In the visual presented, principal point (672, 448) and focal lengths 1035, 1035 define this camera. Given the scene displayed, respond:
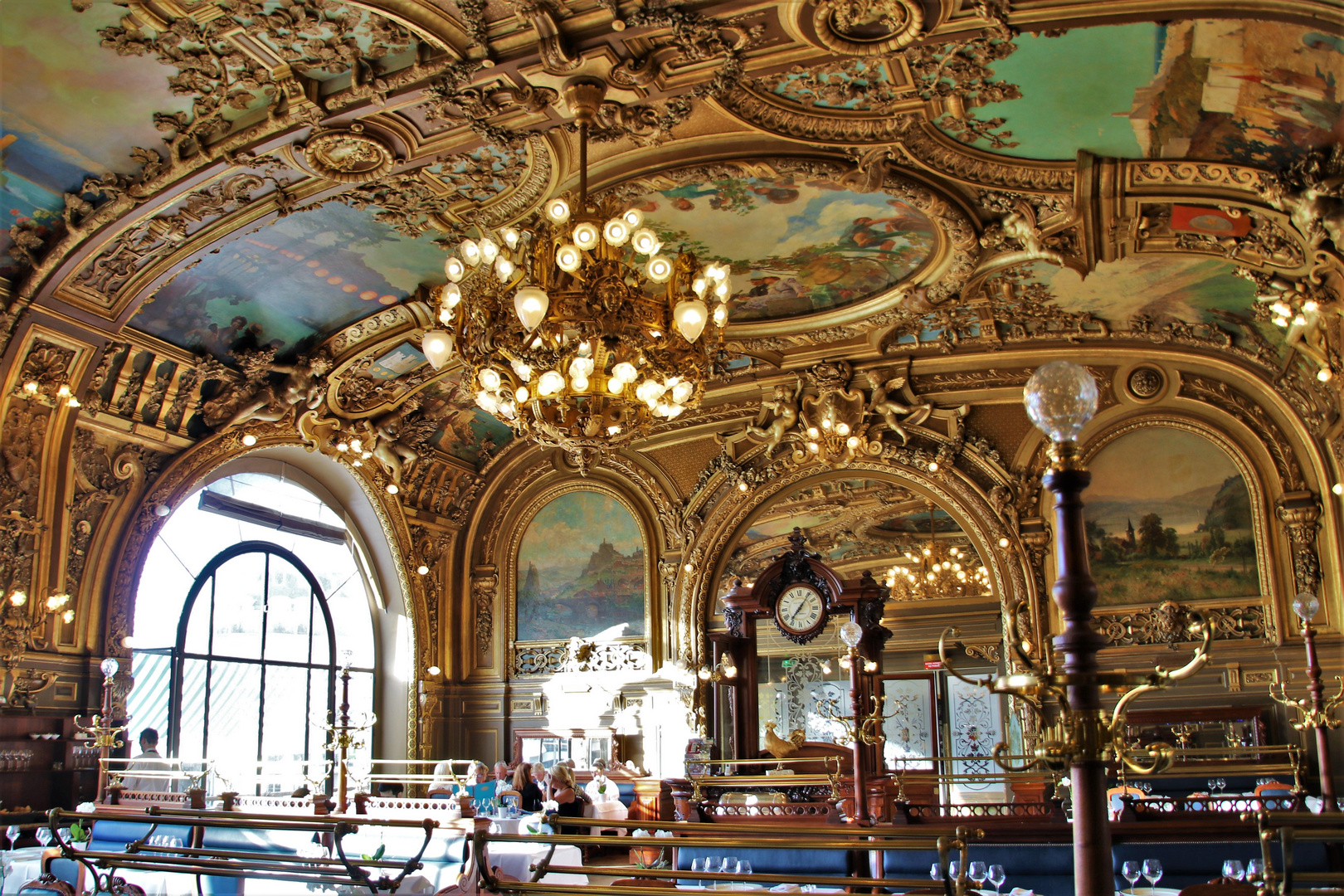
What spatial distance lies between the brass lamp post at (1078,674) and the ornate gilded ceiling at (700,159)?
5.26m

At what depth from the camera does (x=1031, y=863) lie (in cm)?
691

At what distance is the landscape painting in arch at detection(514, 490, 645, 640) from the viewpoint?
1647 centimetres

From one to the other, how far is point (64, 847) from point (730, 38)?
6468 millimetres

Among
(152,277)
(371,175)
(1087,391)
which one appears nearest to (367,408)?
(152,277)

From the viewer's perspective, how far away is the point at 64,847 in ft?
17.1

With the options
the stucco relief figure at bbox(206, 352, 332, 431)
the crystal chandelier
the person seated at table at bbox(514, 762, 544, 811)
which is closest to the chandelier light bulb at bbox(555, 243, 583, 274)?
the crystal chandelier

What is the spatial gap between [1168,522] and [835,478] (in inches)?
181

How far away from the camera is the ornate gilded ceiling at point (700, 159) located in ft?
24.6

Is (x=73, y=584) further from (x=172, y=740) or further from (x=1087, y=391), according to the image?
(x=1087, y=391)

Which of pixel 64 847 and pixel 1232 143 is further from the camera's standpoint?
pixel 1232 143

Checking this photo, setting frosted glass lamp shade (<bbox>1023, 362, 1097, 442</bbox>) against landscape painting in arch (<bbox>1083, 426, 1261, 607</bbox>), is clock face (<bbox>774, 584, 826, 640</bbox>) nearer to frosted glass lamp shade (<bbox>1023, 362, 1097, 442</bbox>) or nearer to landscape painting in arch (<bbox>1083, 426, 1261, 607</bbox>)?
landscape painting in arch (<bbox>1083, 426, 1261, 607</bbox>)

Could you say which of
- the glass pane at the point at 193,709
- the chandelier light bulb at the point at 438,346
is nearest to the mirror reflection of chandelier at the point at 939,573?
the glass pane at the point at 193,709

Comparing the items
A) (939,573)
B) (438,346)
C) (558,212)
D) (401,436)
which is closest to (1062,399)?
(558,212)

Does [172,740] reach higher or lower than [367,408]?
lower
